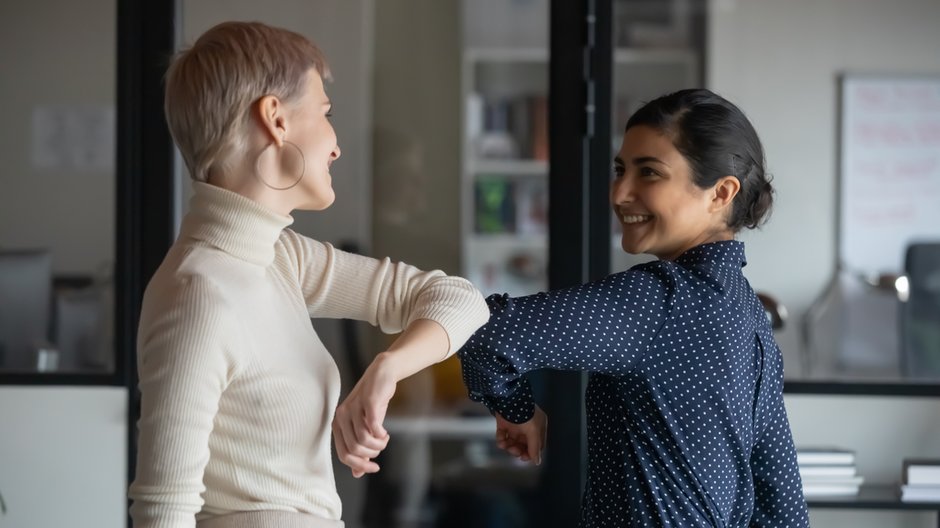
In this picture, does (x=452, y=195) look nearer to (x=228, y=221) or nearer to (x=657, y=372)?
(x=657, y=372)

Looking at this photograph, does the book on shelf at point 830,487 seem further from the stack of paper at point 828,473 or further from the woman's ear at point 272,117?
the woman's ear at point 272,117

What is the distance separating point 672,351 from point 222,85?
2.20 ft

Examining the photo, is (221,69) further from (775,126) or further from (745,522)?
(775,126)

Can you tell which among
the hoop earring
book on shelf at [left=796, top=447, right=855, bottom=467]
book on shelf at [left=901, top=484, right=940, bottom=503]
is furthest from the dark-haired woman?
book on shelf at [left=901, top=484, right=940, bottom=503]

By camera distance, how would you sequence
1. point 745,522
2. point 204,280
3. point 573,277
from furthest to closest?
point 573,277, point 745,522, point 204,280

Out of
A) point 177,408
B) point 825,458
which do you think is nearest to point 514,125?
point 825,458

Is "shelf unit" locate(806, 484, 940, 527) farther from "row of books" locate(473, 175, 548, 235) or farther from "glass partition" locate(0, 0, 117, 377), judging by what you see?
"glass partition" locate(0, 0, 117, 377)

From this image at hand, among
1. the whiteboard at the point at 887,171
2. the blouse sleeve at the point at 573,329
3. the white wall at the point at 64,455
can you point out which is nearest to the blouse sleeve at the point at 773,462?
the blouse sleeve at the point at 573,329

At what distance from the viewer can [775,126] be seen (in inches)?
117

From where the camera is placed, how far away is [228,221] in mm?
1273

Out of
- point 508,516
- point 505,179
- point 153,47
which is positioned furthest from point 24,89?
point 508,516

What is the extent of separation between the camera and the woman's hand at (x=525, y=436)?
1.64 m

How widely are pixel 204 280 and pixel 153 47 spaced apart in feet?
6.45

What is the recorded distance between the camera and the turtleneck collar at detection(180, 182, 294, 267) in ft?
4.17
